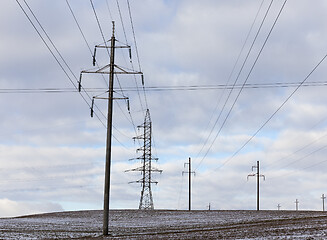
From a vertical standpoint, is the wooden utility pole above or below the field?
above

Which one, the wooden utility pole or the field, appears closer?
the field

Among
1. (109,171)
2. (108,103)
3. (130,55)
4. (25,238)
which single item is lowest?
(25,238)

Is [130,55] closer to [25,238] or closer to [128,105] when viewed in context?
[128,105]

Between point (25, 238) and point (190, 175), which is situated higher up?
point (190, 175)

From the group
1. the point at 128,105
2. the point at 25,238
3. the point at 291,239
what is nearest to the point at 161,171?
the point at 128,105

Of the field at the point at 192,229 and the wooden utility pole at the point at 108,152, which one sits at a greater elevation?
the wooden utility pole at the point at 108,152

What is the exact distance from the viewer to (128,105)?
45.1m

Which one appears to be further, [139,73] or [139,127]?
[139,127]

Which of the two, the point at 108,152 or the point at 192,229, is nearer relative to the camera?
the point at 108,152

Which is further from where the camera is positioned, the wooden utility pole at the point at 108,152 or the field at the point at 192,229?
the wooden utility pole at the point at 108,152

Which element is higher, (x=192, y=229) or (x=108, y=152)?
(x=108, y=152)

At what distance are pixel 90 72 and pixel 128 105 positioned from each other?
4.45m

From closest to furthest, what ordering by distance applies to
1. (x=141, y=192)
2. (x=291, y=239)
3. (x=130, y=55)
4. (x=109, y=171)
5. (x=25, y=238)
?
(x=291, y=239)
(x=25, y=238)
(x=109, y=171)
(x=130, y=55)
(x=141, y=192)

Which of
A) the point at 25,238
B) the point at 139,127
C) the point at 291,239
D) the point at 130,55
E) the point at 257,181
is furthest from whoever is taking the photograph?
the point at 257,181
